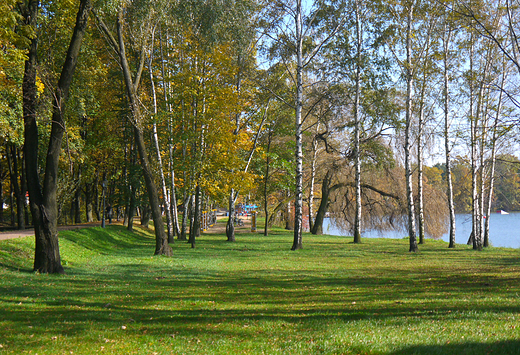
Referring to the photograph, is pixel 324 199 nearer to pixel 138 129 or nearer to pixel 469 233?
pixel 138 129

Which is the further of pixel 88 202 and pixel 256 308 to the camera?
pixel 88 202

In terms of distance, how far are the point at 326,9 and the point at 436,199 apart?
1736 centimetres

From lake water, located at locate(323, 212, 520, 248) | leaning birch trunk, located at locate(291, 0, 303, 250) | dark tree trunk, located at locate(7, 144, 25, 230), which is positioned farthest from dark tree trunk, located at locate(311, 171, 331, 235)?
dark tree trunk, located at locate(7, 144, 25, 230)

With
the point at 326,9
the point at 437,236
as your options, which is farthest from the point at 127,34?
the point at 437,236

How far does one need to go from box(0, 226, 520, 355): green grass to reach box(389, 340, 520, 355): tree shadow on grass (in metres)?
0.02

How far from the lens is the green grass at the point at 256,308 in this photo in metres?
5.64

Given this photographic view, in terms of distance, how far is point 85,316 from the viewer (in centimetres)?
714

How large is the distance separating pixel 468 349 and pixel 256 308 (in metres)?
3.92

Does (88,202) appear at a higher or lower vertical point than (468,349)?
higher

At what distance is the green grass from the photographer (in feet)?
18.5

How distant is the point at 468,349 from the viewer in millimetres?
5305

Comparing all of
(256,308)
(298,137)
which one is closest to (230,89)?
(298,137)

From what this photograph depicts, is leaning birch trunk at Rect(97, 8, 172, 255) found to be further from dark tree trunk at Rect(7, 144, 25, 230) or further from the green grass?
dark tree trunk at Rect(7, 144, 25, 230)

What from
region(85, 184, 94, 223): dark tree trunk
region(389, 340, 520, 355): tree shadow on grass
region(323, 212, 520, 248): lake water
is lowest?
region(323, 212, 520, 248): lake water
